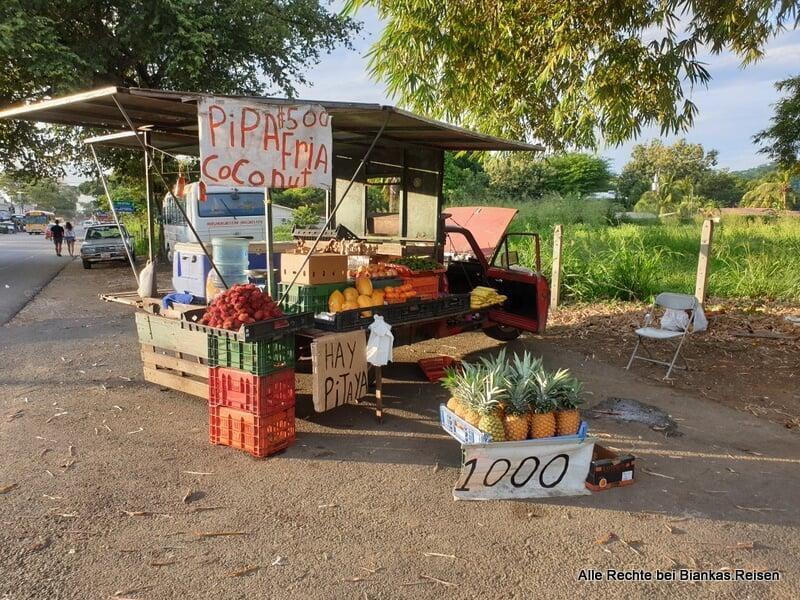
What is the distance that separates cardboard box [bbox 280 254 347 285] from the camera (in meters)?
5.11

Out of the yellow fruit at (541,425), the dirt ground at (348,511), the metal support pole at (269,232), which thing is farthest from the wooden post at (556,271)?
the yellow fruit at (541,425)

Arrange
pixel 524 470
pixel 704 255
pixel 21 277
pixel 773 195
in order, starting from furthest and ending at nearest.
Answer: pixel 773 195 < pixel 21 277 < pixel 704 255 < pixel 524 470

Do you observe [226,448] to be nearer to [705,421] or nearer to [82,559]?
[82,559]

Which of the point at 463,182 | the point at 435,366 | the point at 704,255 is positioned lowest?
the point at 435,366

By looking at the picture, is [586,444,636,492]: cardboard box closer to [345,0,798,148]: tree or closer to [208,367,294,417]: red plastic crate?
[208,367,294,417]: red plastic crate

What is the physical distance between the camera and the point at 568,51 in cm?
637

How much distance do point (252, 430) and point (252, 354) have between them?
1.86 ft

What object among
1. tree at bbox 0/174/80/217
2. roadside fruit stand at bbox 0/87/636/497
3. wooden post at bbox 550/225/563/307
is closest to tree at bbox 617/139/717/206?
wooden post at bbox 550/225/563/307

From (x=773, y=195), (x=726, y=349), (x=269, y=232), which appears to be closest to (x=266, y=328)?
(x=269, y=232)

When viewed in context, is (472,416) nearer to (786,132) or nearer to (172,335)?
(172,335)

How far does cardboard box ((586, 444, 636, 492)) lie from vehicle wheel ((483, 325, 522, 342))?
417 centimetres

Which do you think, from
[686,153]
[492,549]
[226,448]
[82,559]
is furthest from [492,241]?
[686,153]

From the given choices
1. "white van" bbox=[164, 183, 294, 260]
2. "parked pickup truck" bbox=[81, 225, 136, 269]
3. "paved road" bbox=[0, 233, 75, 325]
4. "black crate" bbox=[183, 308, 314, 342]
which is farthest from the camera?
"parked pickup truck" bbox=[81, 225, 136, 269]

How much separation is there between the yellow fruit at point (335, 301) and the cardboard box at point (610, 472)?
243cm
